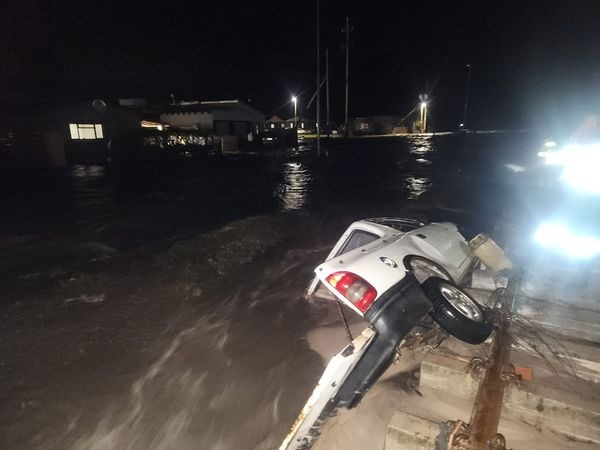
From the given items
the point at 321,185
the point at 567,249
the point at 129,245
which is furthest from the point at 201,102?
the point at 567,249

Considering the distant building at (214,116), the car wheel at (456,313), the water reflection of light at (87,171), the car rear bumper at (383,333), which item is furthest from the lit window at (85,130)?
the car rear bumper at (383,333)

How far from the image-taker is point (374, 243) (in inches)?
151

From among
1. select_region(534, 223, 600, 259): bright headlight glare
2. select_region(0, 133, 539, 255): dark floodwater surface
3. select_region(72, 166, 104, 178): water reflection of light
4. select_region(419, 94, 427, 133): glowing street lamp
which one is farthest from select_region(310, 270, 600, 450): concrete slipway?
select_region(419, 94, 427, 133): glowing street lamp

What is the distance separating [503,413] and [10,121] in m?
27.2

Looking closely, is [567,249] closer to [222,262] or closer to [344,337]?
[344,337]

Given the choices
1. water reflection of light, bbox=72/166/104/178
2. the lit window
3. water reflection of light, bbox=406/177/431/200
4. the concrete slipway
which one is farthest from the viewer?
the lit window

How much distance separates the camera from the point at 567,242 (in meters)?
6.62

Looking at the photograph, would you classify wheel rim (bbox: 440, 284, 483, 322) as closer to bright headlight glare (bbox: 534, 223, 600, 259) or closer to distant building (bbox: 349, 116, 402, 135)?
bright headlight glare (bbox: 534, 223, 600, 259)

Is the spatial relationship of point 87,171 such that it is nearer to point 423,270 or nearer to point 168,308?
point 168,308

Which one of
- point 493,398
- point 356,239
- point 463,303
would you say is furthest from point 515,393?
point 356,239

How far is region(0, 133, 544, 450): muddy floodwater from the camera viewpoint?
3561 millimetres

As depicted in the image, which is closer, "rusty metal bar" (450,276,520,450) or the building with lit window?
"rusty metal bar" (450,276,520,450)

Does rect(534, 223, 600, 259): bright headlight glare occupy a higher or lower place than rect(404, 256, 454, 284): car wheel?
lower

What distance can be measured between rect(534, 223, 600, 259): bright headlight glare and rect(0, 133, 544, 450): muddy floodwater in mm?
1919
